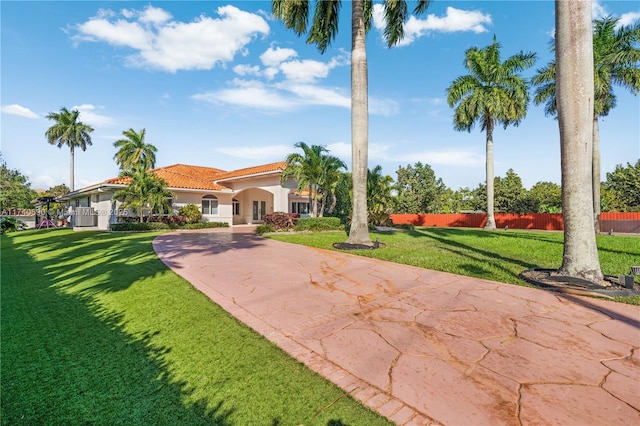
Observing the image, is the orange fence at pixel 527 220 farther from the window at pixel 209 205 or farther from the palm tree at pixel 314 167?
the window at pixel 209 205

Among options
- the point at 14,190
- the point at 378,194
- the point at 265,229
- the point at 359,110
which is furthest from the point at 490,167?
the point at 14,190

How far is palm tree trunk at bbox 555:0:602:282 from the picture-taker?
5.73 meters

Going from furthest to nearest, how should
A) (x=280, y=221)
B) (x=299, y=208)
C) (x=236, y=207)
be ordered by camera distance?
(x=236, y=207)
(x=299, y=208)
(x=280, y=221)

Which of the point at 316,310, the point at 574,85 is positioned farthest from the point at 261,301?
the point at 574,85

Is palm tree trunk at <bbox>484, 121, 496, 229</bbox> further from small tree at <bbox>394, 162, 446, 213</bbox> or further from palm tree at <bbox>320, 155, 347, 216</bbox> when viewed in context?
small tree at <bbox>394, 162, 446, 213</bbox>

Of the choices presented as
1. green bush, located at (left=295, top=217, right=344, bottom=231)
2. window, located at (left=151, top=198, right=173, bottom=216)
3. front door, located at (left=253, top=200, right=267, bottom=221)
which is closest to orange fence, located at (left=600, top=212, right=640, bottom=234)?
green bush, located at (left=295, top=217, right=344, bottom=231)

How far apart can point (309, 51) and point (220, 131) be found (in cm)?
1043

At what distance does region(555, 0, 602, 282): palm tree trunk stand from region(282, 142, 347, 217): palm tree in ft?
42.3

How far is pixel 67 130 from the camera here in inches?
1566

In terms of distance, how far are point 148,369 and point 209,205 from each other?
24.1 meters

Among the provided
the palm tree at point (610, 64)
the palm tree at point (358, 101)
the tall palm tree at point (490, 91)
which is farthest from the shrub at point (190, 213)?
the palm tree at point (610, 64)

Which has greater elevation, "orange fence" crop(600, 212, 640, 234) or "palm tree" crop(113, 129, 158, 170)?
"palm tree" crop(113, 129, 158, 170)

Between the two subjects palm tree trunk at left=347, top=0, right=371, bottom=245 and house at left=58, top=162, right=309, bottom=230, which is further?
house at left=58, top=162, right=309, bottom=230

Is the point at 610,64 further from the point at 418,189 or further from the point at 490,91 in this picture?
the point at 418,189
